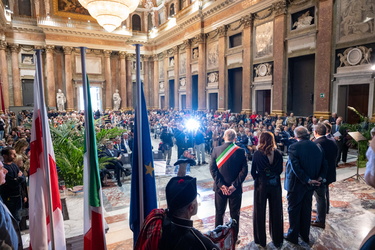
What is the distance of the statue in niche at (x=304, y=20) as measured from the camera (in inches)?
534

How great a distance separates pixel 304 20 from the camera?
1383 cm

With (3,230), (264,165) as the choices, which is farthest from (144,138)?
(264,165)

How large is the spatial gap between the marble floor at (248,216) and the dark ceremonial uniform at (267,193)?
0.24 m

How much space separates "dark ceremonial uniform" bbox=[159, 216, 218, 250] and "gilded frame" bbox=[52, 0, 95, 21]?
104 ft

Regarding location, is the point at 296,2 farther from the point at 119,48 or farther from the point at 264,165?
the point at 119,48

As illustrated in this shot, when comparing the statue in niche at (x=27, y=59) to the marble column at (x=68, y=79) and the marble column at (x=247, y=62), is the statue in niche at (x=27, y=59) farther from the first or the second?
the marble column at (x=247, y=62)

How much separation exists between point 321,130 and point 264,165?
160 cm

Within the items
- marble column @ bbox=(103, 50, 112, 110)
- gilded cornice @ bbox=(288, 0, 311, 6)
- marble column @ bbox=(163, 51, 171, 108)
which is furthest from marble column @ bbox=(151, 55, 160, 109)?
gilded cornice @ bbox=(288, 0, 311, 6)

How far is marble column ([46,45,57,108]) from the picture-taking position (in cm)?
2650

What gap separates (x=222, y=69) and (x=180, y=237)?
19474mm

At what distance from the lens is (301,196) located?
12.9ft

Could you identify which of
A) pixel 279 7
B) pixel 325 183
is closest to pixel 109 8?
pixel 325 183

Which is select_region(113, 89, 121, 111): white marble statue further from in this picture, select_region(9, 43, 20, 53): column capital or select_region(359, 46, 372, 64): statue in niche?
select_region(359, 46, 372, 64): statue in niche

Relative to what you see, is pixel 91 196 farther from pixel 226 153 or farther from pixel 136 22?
pixel 136 22
